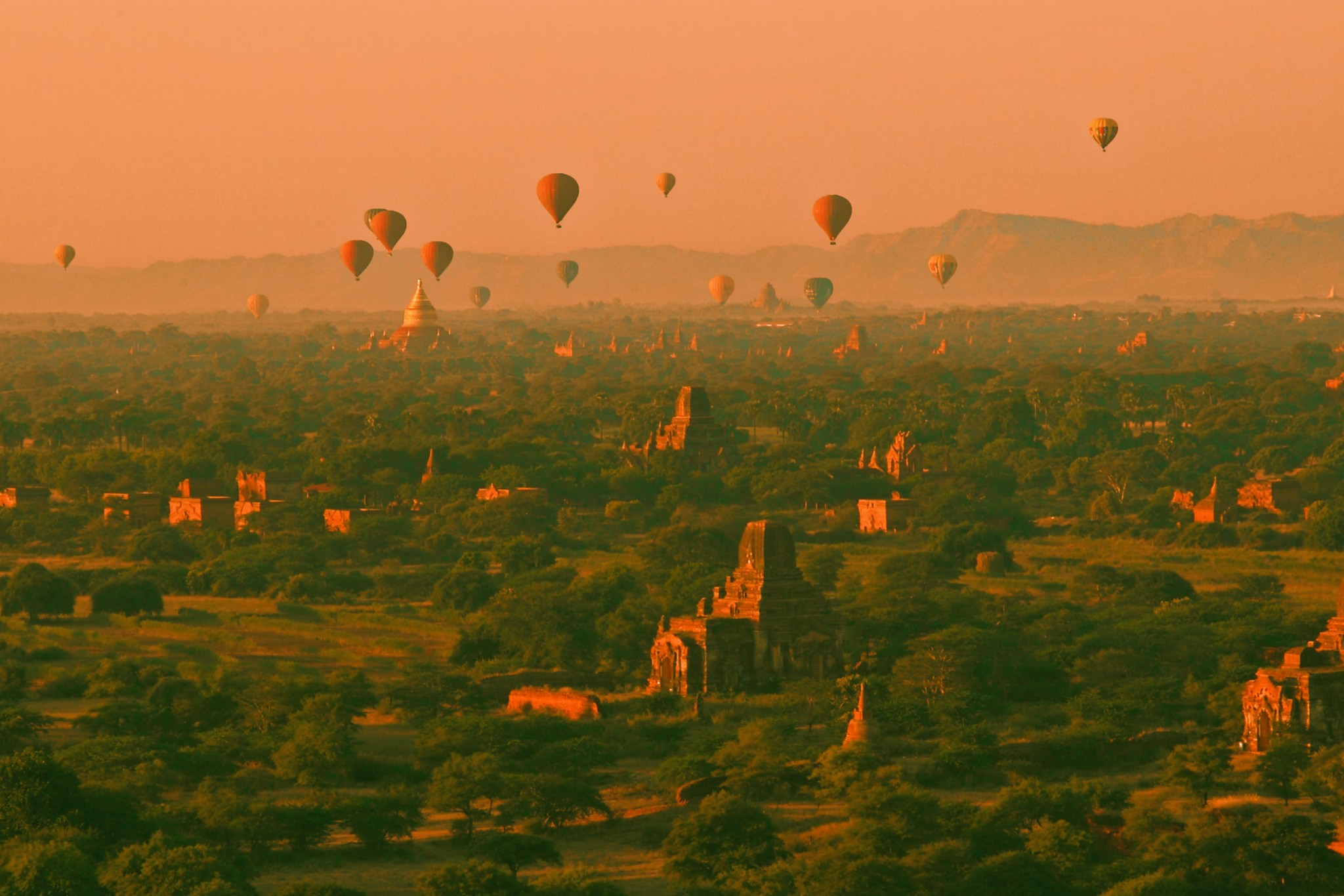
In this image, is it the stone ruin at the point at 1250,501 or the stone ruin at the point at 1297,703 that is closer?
the stone ruin at the point at 1297,703

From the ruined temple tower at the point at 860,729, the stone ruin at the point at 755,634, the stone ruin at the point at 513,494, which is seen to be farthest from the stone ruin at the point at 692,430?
the ruined temple tower at the point at 860,729

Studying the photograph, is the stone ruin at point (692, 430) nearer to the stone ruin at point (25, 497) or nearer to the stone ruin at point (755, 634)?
the stone ruin at point (25, 497)

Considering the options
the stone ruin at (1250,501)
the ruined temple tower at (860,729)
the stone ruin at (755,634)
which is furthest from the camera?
the stone ruin at (1250,501)

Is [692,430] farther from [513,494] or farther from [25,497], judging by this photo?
[25,497]

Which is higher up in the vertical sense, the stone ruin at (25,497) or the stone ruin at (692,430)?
the stone ruin at (692,430)

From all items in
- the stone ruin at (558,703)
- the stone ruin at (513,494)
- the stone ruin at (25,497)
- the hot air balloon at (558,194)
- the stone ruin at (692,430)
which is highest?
the hot air balloon at (558,194)

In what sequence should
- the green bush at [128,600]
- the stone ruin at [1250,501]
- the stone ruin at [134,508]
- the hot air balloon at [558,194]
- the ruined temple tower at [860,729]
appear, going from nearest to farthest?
1. the ruined temple tower at [860,729]
2. the green bush at [128,600]
3. the stone ruin at [1250,501]
4. the stone ruin at [134,508]
5. the hot air balloon at [558,194]

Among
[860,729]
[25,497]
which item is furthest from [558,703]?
[25,497]

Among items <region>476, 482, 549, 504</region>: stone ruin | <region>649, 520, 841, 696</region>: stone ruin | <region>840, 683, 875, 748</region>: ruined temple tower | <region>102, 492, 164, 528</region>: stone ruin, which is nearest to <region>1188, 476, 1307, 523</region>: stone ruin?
<region>476, 482, 549, 504</region>: stone ruin
